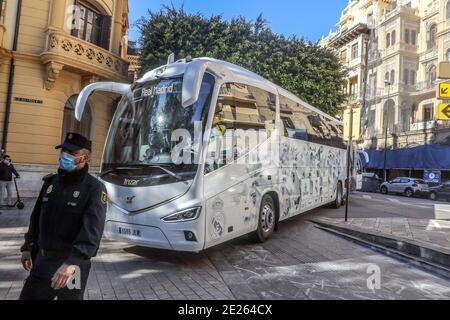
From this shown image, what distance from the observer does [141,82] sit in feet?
22.1

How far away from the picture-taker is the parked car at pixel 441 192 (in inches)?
976

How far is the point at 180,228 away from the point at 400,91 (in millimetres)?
39776

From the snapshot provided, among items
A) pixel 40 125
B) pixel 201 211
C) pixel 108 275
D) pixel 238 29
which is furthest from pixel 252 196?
pixel 238 29

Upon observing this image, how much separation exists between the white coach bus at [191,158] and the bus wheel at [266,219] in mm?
20

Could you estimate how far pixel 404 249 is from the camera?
7.33 metres

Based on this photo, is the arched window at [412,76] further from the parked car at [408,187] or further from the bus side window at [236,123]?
the bus side window at [236,123]

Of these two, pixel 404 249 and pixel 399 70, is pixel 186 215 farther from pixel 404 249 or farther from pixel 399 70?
pixel 399 70

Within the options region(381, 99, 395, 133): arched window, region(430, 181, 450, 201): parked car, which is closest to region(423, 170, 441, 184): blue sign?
region(430, 181, 450, 201): parked car

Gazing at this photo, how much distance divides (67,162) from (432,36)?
43266mm

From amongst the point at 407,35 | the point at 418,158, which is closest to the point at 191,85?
the point at 418,158

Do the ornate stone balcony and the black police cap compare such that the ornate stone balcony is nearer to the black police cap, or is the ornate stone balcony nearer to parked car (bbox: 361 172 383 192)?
the black police cap

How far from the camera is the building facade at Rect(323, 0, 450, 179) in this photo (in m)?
35.3

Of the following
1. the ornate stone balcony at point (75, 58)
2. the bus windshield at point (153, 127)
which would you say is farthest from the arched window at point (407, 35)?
the bus windshield at point (153, 127)

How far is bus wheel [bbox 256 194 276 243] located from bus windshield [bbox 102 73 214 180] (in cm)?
238
